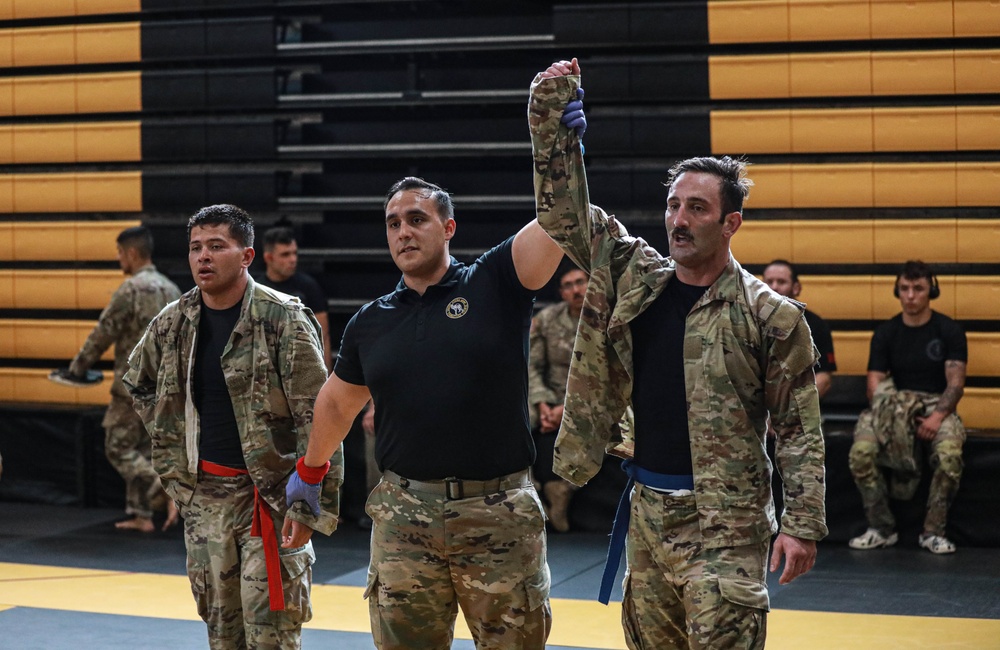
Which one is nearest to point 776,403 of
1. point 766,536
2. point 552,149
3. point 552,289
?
point 766,536

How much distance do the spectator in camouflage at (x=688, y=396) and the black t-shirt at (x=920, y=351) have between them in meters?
4.42

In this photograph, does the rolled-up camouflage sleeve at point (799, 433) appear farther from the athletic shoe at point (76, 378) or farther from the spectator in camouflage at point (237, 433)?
the athletic shoe at point (76, 378)

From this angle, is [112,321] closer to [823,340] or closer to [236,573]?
[236,573]

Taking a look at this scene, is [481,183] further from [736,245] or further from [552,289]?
[736,245]

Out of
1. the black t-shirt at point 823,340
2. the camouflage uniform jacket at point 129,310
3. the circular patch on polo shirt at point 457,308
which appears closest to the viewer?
the circular patch on polo shirt at point 457,308

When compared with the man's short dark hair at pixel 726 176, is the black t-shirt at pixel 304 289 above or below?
below

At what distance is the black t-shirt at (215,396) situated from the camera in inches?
176

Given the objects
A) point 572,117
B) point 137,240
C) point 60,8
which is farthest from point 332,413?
point 60,8

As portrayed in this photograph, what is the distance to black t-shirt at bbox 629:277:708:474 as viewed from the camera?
3537mm

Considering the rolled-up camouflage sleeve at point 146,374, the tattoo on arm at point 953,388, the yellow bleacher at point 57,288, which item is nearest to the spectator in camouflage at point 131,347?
the yellow bleacher at point 57,288

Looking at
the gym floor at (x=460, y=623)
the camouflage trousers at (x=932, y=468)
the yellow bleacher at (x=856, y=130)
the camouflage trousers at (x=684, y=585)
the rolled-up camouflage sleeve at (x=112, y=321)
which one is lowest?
the gym floor at (x=460, y=623)

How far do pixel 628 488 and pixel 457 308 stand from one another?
75 cm

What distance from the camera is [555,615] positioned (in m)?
6.25

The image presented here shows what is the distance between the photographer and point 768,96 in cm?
848
